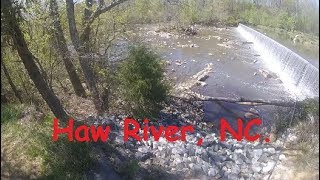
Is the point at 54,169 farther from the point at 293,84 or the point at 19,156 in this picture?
the point at 293,84

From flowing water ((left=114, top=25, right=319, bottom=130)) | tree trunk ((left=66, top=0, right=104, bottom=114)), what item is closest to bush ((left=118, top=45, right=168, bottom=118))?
tree trunk ((left=66, top=0, right=104, bottom=114))

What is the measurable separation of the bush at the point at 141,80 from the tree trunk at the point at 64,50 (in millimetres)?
1601

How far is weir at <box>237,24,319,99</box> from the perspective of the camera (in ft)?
42.2

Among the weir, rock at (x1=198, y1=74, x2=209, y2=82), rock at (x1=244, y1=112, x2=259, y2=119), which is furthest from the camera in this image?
rock at (x1=198, y1=74, x2=209, y2=82)

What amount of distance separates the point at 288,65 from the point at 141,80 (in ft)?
34.8

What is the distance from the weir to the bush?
4.67 m

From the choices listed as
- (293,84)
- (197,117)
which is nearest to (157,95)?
(197,117)

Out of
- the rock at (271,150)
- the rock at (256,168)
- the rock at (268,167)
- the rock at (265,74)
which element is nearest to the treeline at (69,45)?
the rock at (271,150)

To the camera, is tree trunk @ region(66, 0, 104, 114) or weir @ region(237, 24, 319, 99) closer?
tree trunk @ region(66, 0, 104, 114)

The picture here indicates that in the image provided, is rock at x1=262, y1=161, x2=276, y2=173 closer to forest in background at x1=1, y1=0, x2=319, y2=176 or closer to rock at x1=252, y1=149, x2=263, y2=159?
rock at x1=252, y1=149, x2=263, y2=159

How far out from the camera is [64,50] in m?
9.34

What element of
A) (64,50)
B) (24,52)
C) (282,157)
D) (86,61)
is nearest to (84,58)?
(86,61)

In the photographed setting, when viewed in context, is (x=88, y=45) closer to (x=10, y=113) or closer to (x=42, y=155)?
(x=10, y=113)

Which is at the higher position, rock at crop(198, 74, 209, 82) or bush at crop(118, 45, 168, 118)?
bush at crop(118, 45, 168, 118)
